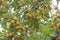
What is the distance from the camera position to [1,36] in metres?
2.84

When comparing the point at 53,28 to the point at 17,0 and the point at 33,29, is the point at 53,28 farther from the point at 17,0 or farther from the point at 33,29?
the point at 17,0

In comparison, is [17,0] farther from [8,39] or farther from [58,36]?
[58,36]

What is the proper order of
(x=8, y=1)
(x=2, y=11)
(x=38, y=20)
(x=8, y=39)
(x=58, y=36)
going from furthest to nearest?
(x=8, y=1)
(x=2, y=11)
(x=38, y=20)
(x=8, y=39)
(x=58, y=36)

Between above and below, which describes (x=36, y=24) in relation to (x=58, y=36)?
above

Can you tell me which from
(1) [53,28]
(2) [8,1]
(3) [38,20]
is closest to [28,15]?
(3) [38,20]

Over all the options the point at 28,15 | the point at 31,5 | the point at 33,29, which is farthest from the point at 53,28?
the point at 31,5

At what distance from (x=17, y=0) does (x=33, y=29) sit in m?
0.75

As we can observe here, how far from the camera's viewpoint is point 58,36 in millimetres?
2154

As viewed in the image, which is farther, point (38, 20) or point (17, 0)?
point (17, 0)

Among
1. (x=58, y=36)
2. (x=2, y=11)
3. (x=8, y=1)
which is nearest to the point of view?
(x=58, y=36)

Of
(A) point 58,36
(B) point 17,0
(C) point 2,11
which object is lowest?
(A) point 58,36

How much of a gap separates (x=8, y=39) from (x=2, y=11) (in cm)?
84

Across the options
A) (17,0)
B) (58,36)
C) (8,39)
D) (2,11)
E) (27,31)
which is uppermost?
(17,0)

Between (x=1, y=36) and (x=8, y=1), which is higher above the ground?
(x=8, y=1)
